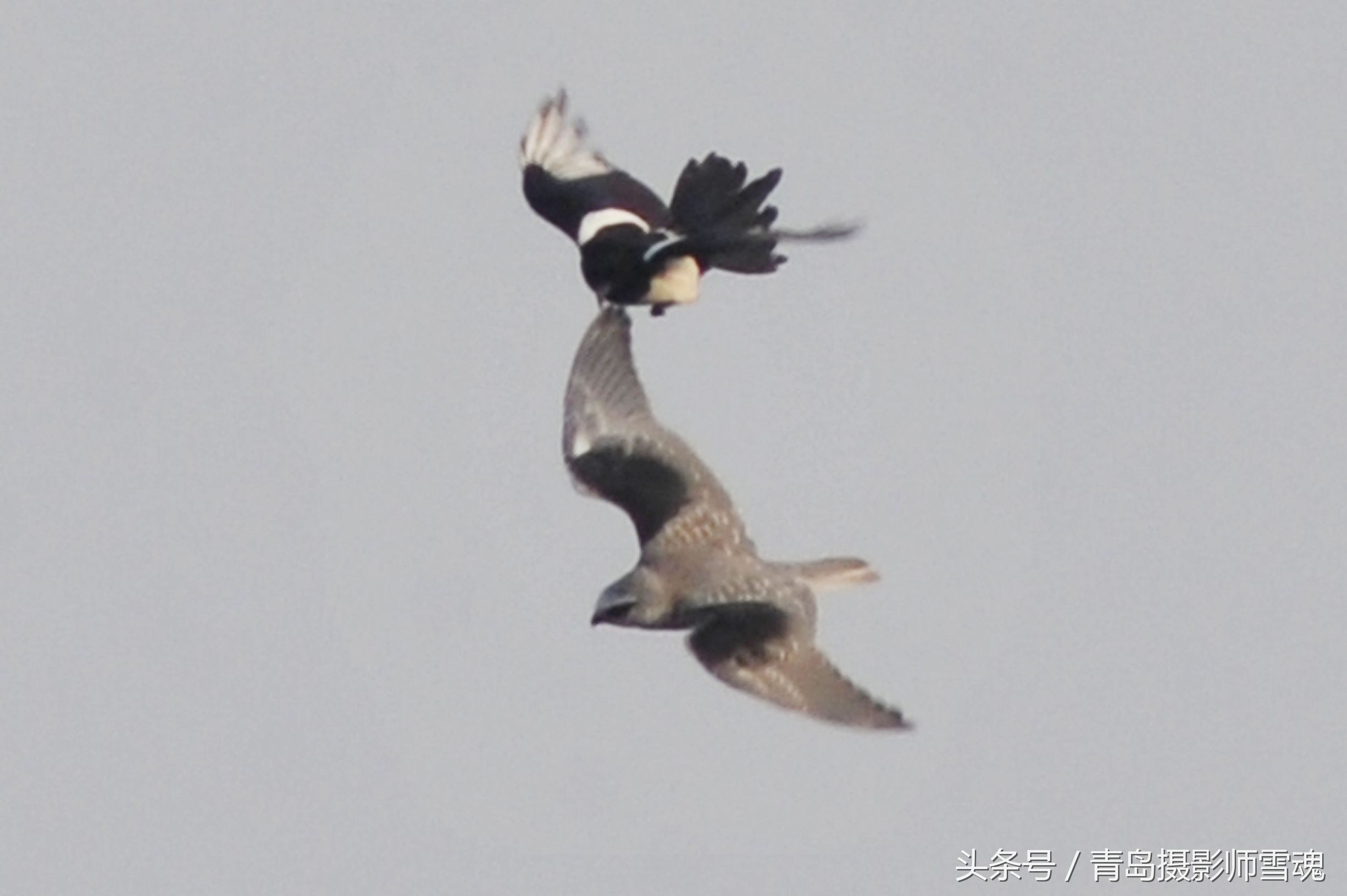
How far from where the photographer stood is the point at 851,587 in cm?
1692

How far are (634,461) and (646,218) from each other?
5.38 ft

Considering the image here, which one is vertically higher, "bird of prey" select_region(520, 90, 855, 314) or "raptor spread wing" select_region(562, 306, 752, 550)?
"bird of prey" select_region(520, 90, 855, 314)

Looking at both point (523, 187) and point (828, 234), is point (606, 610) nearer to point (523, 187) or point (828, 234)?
point (828, 234)

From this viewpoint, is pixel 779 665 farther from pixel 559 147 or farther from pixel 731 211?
pixel 559 147

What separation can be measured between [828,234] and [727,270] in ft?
2.93

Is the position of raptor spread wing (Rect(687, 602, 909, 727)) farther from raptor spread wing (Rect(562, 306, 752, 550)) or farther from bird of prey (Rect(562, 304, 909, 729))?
raptor spread wing (Rect(562, 306, 752, 550))

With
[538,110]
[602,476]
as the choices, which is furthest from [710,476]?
[538,110]

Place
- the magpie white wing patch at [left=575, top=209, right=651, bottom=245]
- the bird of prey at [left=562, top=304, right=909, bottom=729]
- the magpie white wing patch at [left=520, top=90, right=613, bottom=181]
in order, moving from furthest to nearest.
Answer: the magpie white wing patch at [left=520, top=90, right=613, bottom=181]
the magpie white wing patch at [left=575, top=209, right=651, bottom=245]
the bird of prey at [left=562, top=304, right=909, bottom=729]

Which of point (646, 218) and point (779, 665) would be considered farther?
point (646, 218)

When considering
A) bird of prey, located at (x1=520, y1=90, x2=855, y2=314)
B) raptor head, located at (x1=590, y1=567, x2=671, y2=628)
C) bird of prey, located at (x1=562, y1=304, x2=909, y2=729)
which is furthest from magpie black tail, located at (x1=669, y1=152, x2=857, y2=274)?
raptor head, located at (x1=590, y1=567, x2=671, y2=628)

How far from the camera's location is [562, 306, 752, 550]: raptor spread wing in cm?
1673

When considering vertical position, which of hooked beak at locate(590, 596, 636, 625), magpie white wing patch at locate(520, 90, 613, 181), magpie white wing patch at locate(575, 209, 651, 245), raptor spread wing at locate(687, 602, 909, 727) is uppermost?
magpie white wing patch at locate(520, 90, 613, 181)

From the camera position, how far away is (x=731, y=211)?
1722 cm

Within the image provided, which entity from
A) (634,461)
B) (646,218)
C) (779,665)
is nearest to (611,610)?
(779,665)
